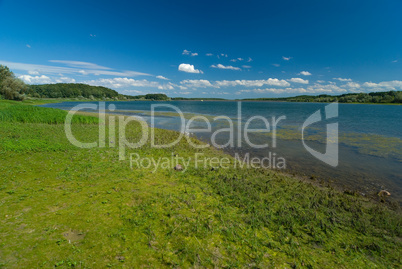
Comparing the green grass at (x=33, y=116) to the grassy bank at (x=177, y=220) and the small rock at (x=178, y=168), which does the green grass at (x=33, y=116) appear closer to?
the grassy bank at (x=177, y=220)

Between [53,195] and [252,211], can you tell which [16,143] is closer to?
[53,195]

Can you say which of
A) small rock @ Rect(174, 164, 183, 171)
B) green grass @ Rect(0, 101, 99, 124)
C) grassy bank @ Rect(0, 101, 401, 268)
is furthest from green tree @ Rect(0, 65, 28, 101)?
small rock @ Rect(174, 164, 183, 171)

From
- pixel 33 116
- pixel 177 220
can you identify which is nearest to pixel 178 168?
pixel 177 220

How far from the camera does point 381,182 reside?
12734 millimetres

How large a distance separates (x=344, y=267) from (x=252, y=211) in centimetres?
354

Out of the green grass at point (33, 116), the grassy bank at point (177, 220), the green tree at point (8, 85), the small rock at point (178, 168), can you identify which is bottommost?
the grassy bank at point (177, 220)

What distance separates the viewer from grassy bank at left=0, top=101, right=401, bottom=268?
5.58m

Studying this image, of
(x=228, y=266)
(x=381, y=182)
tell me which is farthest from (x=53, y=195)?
(x=381, y=182)

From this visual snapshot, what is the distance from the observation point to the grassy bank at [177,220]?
220 inches

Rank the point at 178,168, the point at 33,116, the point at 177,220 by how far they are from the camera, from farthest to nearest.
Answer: the point at 33,116 → the point at 178,168 → the point at 177,220

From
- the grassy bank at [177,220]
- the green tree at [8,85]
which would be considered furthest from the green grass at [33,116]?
the green tree at [8,85]

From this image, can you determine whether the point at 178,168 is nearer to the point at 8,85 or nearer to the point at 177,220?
the point at 177,220

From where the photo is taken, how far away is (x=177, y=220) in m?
7.27

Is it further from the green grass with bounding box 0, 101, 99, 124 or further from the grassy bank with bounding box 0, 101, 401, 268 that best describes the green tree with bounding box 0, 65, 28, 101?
the grassy bank with bounding box 0, 101, 401, 268
